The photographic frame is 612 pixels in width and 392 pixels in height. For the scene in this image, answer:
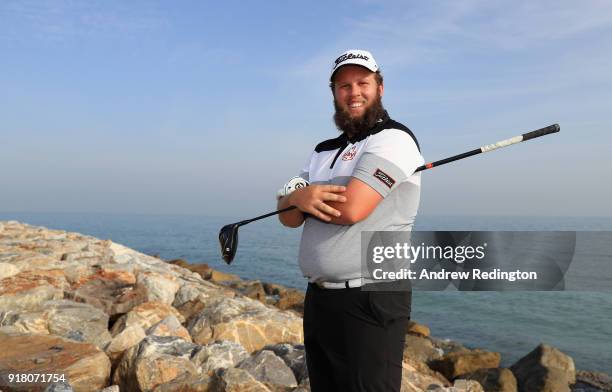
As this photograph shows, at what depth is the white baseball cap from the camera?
9.69ft

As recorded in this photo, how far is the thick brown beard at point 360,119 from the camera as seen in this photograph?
2.91 m

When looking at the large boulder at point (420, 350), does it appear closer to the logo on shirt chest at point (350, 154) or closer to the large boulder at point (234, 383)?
the large boulder at point (234, 383)

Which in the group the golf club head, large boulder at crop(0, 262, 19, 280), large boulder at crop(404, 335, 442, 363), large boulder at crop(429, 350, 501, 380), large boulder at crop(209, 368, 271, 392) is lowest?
large boulder at crop(404, 335, 442, 363)

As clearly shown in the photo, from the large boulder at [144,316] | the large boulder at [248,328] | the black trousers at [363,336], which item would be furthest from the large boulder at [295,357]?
the black trousers at [363,336]

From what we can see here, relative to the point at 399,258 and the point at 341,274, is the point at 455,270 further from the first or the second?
the point at 341,274

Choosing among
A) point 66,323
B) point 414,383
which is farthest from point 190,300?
point 414,383

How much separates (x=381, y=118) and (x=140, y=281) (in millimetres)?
8098

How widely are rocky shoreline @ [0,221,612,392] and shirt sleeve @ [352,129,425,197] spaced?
8.66ft

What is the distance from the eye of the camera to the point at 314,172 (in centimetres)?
322

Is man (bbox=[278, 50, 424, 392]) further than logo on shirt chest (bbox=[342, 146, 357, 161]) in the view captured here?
No

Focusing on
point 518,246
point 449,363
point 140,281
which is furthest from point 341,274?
point 449,363

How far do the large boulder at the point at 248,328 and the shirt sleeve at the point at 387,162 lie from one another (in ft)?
17.1

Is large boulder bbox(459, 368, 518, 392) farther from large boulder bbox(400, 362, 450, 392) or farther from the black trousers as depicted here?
the black trousers

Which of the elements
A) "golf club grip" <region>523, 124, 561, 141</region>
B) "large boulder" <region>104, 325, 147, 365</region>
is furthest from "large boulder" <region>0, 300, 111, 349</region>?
"golf club grip" <region>523, 124, 561, 141</region>
